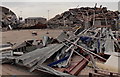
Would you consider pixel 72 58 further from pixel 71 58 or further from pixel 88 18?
pixel 88 18

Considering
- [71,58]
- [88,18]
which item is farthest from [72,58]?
[88,18]

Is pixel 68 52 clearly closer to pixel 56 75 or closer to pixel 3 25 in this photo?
Result: pixel 56 75

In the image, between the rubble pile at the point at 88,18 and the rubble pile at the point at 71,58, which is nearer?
the rubble pile at the point at 71,58

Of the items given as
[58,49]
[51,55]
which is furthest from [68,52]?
[51,55]

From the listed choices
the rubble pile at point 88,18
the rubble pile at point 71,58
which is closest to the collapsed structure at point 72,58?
the rubble pile at point 71,58

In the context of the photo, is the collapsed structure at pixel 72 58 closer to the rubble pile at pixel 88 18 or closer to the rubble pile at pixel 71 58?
the rubble pile at pixel 71 58

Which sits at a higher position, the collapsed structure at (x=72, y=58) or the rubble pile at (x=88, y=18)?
the rubble pile at (x=88, y=18)

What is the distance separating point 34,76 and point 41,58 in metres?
0.49

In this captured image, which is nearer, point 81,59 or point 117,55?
point 117,55

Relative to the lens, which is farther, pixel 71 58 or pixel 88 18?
pixel 88 18

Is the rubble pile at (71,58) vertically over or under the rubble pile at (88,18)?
under

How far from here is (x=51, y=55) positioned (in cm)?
474

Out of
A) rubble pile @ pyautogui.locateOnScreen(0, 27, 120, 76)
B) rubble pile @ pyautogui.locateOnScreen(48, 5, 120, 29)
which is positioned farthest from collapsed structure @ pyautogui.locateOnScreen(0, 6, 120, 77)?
rubble pile @ pyautogui.locateOnScreen(48, 5, 120, 29)

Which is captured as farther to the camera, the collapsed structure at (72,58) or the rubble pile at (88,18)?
the rubble pile at (88,18)
